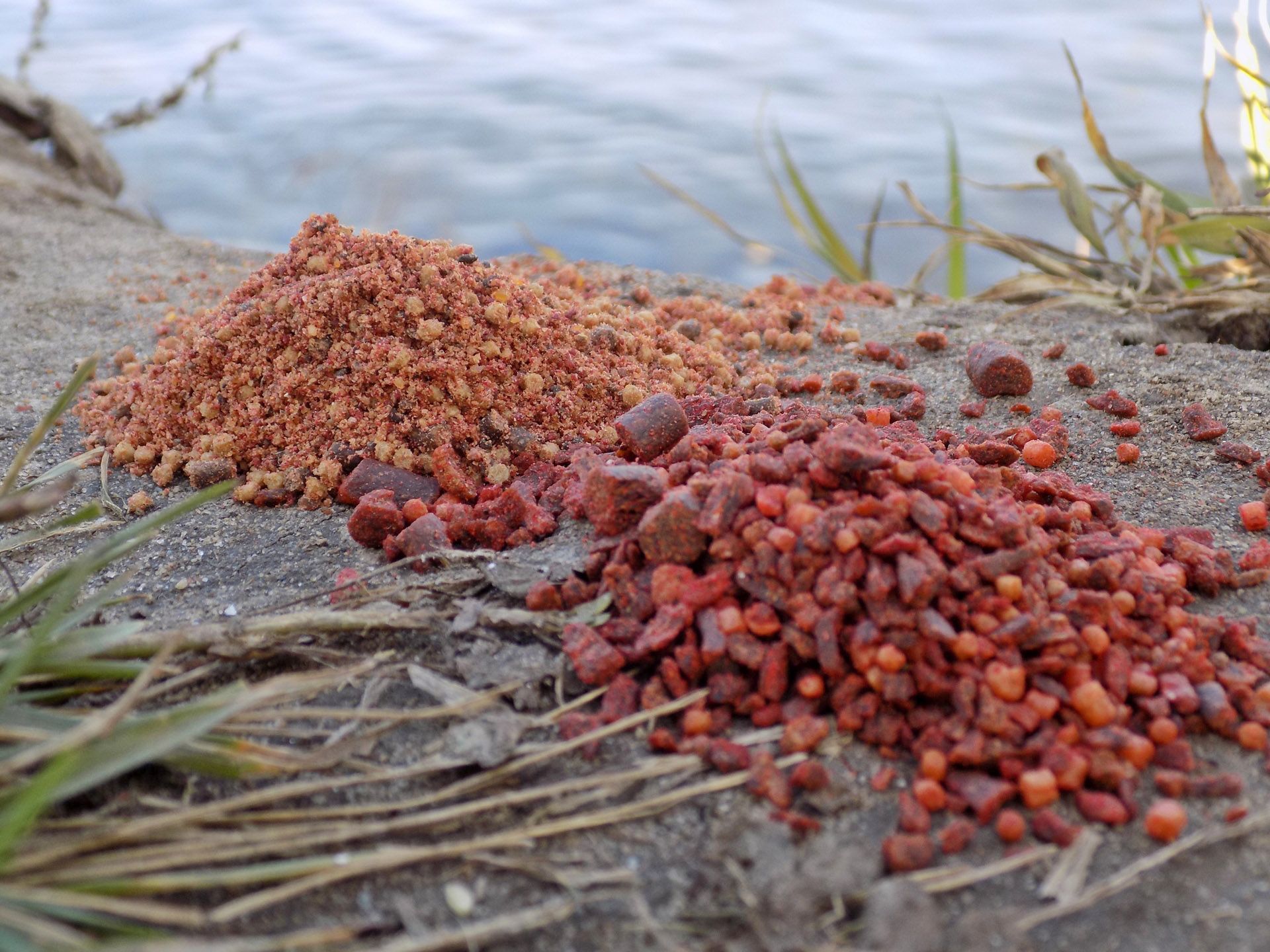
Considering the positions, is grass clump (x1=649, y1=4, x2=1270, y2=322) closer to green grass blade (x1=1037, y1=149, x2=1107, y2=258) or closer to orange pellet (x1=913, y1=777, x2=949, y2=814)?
green grass blade (x1=1037, y1=149, x2=1107, y2=258)

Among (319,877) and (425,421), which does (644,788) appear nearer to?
(319,877)

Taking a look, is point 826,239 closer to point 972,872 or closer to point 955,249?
point 955,249

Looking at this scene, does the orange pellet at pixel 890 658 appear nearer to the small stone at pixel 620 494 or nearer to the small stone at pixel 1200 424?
the small stone at pixel 620 494

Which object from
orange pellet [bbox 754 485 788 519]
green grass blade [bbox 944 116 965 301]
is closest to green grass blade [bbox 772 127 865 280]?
green grass blade [bbox 944 116 965 301]

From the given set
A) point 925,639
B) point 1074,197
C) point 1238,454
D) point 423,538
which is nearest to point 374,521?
point 423,538

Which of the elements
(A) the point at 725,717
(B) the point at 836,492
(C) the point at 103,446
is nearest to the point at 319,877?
(A) the point at 725,717

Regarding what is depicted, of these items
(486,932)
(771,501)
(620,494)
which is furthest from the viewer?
(620,494)
